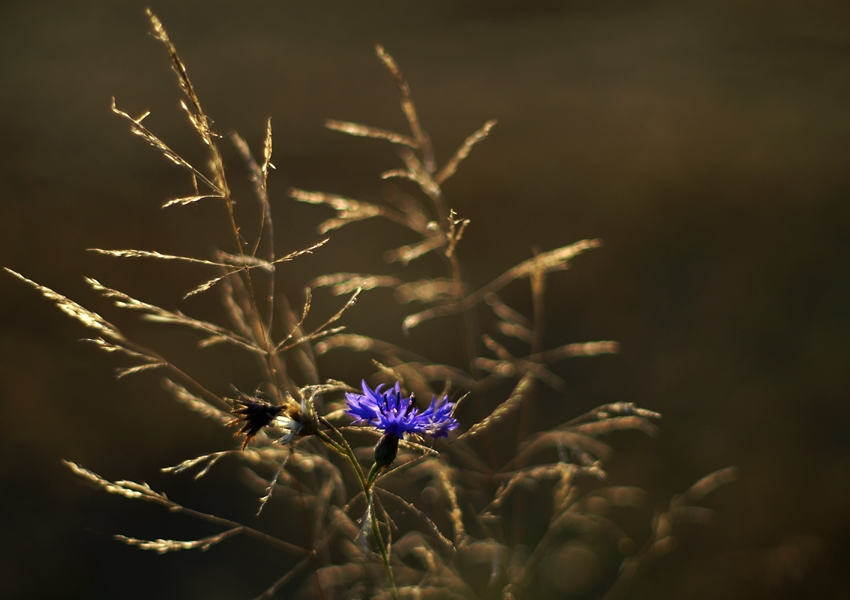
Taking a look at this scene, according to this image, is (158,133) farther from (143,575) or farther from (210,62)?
(143,575)

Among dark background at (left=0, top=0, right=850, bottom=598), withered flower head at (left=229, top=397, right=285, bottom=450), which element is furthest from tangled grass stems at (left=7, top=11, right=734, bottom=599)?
dark background at (left=0, top=0, right=850, bottom=598)

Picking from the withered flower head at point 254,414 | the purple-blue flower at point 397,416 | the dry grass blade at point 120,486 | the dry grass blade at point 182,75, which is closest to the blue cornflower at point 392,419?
the purple-blue flower at point 397,416

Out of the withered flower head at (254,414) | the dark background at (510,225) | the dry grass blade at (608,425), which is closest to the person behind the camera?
the withered flower head at (254,414)

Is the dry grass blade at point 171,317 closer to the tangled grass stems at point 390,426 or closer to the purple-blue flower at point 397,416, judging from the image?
the tangled grass stems at point 390,426

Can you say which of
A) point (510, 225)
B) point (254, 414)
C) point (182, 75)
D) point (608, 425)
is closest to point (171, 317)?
point (254, 414)

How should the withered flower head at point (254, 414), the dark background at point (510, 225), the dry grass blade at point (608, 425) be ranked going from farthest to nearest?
1. the dark background at point (510, 225)
2. the dry grass blade at point (608, 425)
3. the withered flower head at point (254, 414)

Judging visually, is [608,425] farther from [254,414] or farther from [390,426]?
[254,414]

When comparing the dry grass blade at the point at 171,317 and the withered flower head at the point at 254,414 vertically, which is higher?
the dry grass blade at the point at 171,317
